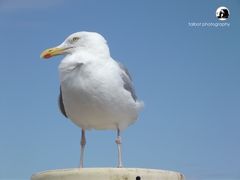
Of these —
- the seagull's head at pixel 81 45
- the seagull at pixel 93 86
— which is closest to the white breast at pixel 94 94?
the seagull at pixel 93 86

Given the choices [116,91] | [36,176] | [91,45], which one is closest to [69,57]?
[91,45]

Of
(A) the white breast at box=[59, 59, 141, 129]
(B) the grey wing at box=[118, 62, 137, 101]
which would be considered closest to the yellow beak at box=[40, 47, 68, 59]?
(A) the white breast at box=[59, 59, 141, 129]

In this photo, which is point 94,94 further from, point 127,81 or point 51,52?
point 51,52

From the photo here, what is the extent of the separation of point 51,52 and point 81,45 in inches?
14.2

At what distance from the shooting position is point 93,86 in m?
4.92

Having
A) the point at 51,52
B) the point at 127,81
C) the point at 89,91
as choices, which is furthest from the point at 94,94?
the point at 51,52

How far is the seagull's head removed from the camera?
5.19 meters

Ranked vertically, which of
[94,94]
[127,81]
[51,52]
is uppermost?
[51,52]

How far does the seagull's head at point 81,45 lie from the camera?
5.19 m

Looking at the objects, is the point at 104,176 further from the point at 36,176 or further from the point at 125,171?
the point at 36,176

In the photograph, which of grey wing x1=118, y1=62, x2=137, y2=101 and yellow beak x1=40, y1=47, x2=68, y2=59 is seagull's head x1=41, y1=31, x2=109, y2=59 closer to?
yellow beak x1=40, y1=47, x2=68, y2=59

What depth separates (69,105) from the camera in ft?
16.7

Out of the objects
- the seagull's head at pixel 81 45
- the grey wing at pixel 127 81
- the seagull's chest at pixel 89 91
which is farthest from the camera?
the grey wing at pixel 127 81

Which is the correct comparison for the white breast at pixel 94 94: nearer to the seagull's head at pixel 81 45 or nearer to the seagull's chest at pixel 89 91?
the seagull's chest at pixel 89 91
